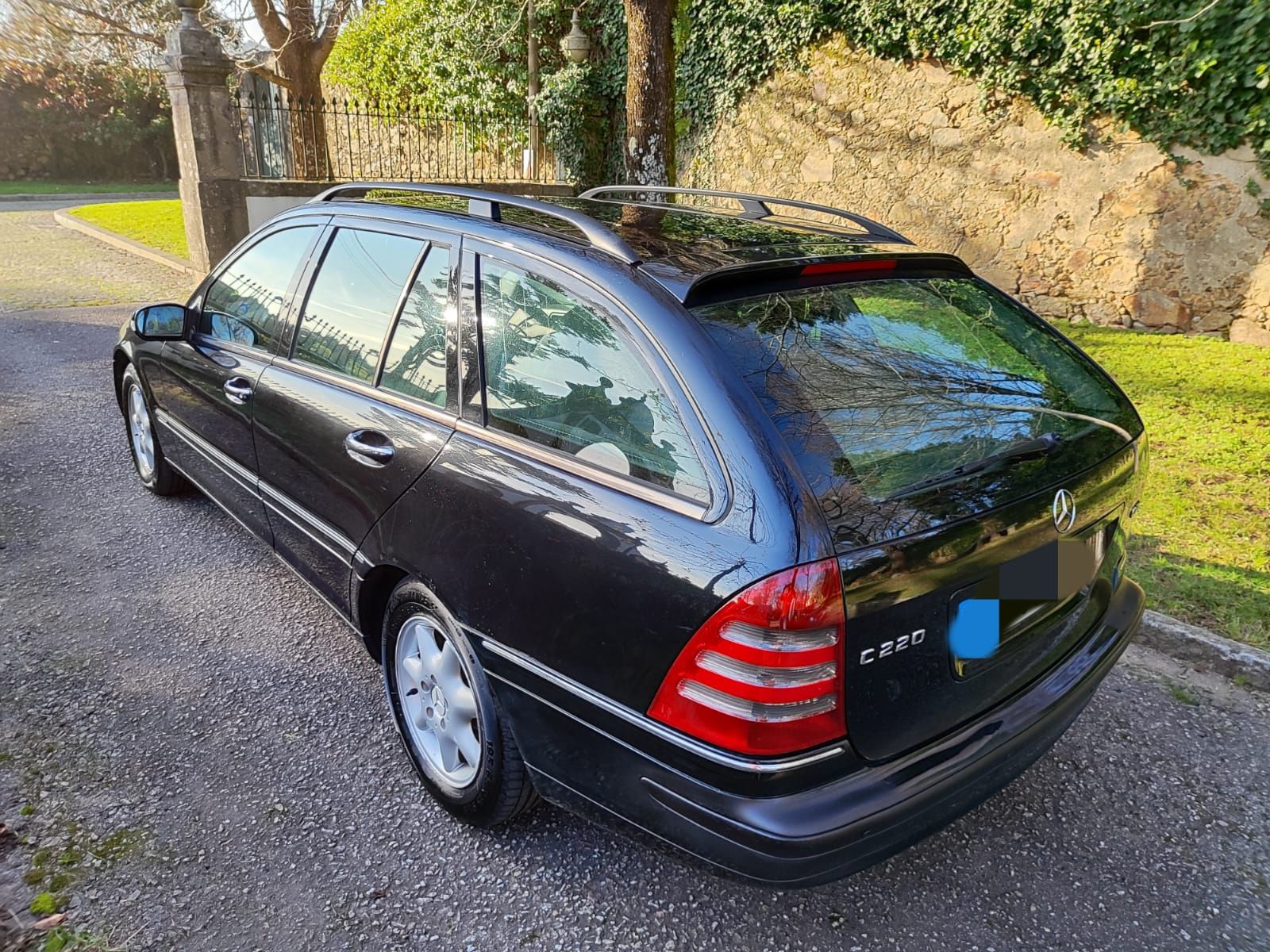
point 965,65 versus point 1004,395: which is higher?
point 965,65

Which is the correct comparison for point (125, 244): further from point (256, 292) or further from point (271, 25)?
point (256, 292)

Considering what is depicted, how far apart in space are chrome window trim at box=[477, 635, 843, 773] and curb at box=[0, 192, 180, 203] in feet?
80.9

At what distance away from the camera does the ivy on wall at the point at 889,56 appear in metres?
6.88

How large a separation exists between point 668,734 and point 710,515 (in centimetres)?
48

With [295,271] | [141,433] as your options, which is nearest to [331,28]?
[141,433]

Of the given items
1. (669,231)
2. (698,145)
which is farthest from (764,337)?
(698,145)

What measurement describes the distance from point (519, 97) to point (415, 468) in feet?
41.4

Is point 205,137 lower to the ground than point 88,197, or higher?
higher

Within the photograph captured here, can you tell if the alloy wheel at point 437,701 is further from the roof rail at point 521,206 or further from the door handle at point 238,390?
the door handle at point 238,390

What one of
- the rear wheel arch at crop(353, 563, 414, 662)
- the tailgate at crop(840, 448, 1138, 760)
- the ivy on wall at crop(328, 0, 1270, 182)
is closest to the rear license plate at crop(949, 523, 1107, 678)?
the tailgate at crop(840, 448, 1138, 760)

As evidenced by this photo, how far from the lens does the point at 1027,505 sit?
1.98 meters

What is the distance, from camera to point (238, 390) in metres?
3.25

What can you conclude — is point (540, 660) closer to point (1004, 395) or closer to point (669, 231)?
point (669, 231)

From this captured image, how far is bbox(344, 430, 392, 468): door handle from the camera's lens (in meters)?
2.45
